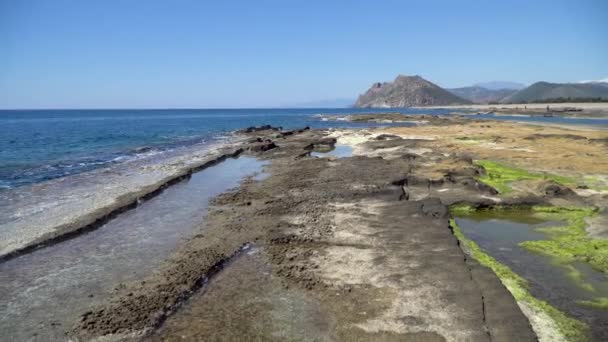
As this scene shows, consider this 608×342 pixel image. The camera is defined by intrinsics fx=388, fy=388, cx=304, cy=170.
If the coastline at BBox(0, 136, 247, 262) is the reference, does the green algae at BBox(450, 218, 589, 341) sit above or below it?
below

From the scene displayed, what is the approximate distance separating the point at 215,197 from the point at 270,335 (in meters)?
13.4

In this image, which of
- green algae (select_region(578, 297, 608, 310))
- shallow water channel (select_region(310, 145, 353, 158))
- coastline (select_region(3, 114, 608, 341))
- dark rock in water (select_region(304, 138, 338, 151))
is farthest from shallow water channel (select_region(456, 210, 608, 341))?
dark rock in water (select_region(304, 138, 338, 151))

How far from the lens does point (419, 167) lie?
1065 inches

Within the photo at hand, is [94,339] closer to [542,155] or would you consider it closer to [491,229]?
[491,229]

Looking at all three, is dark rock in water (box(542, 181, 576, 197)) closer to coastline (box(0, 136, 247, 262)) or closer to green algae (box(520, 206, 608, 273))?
green algae (box(520, 206, 608, 273))

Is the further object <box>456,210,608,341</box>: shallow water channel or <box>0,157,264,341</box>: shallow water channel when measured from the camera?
<box>456,210,608,341</box>: shallow water channel

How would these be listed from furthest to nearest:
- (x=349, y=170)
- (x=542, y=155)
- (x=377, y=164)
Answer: (x=542, y=155)
(x=377, y=164)
(x=349, y=170)

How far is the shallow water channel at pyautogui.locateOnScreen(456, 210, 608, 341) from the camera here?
9.37 metres

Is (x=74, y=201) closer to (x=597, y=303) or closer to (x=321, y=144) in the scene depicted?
(x=597, y=303)

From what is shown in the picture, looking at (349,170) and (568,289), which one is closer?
(568,289)

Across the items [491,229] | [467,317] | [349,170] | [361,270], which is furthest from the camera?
[349,170]

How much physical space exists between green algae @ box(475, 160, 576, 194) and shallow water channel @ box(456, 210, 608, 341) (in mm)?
4276

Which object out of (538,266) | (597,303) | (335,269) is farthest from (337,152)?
(597,303)

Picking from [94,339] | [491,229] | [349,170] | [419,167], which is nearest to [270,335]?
[94,339]
